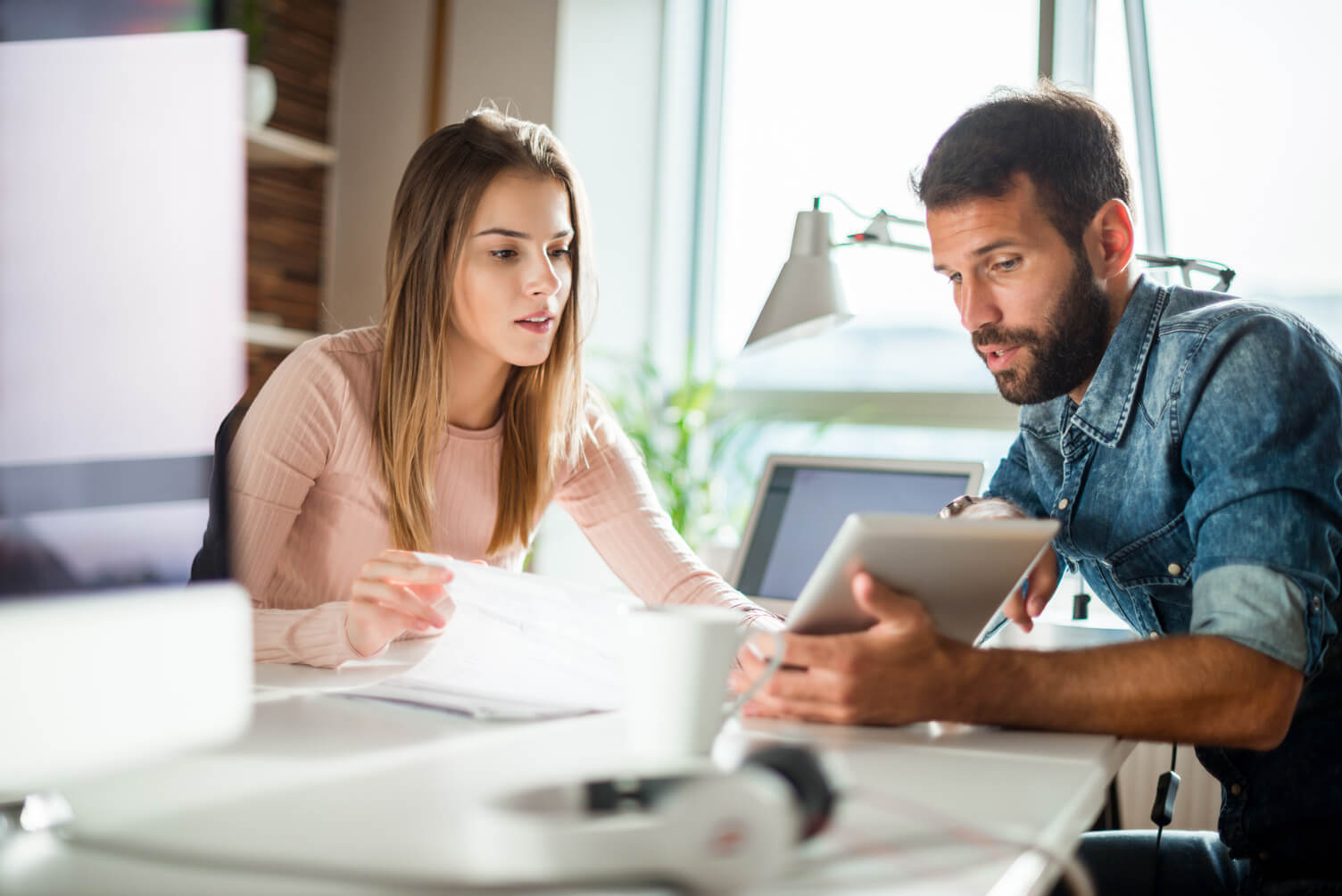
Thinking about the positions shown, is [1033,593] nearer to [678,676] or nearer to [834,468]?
[678,676]

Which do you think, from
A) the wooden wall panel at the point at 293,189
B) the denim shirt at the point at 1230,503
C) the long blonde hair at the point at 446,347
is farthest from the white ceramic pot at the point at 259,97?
the denim shirt at the point at 1230,503

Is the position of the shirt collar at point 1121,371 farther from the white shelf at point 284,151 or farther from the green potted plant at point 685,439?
the white shelf at point 284,151

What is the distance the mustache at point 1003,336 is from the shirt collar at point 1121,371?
0.09 meters

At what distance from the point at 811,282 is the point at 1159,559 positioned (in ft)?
2.66

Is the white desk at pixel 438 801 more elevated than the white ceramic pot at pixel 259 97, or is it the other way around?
the white ceramic pot at pixel 259 97

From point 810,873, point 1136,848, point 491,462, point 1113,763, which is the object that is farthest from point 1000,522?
point 491,462

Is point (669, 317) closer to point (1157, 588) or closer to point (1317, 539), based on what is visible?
point (1157, 588)

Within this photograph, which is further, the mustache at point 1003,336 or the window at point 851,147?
the window at point 851,147

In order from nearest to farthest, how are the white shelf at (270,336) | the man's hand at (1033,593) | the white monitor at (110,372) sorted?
the white monitor at (110,372) < the man's hand at (1033,593) < the white shelf at (270,336)

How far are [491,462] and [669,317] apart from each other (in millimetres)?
1842

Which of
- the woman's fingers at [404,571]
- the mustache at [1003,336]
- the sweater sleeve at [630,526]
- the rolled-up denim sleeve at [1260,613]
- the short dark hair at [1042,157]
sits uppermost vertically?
the short dark hair at [1042,157]

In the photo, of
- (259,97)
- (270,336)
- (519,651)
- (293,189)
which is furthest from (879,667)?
(293,189)

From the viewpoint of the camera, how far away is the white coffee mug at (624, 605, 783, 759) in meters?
0.72

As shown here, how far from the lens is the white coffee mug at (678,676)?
0.72m
